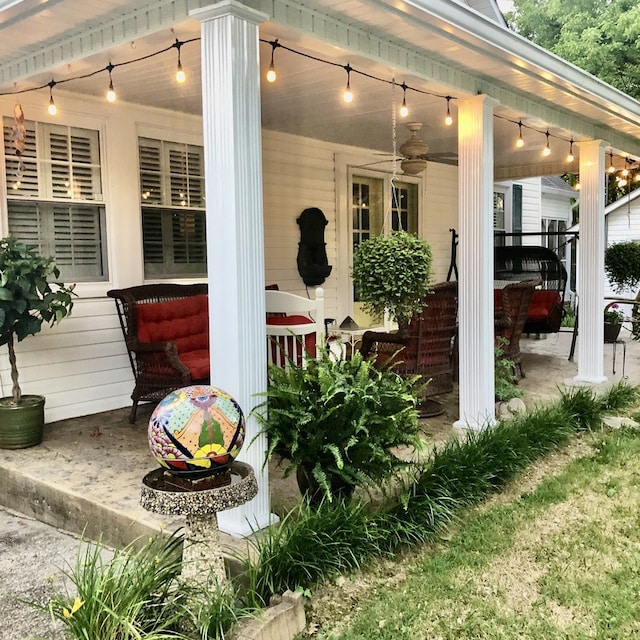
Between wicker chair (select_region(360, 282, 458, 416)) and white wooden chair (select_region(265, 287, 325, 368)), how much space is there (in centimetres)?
76

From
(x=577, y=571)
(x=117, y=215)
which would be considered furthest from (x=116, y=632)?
(x=117, y=215)

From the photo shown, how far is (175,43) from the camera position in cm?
346

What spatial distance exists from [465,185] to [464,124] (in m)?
0.44

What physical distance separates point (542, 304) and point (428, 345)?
3315 mm

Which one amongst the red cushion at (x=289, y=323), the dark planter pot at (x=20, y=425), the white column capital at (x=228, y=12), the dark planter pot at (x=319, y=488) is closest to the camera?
the white column capital at (x=228, y=12)

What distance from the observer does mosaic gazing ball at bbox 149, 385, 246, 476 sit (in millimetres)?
2301

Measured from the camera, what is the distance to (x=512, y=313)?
6125 mm

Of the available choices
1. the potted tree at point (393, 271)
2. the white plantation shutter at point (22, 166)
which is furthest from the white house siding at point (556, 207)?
the white plantation shutter at point (22, 166)

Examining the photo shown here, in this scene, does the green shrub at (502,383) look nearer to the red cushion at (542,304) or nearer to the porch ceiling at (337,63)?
the porch ceiling at (337,63)

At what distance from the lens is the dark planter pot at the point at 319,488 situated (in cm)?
324

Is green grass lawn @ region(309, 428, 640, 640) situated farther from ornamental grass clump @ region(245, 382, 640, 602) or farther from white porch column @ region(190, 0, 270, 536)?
white porch column @ region(190, 0, 270, 536)

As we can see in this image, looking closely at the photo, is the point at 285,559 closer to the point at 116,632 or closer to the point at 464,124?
the point at 116,632

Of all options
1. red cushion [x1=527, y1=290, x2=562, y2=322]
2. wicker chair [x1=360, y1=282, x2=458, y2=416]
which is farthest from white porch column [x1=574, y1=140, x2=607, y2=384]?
wicker chair [x1=360, y1=282, x2=458, y2=416]

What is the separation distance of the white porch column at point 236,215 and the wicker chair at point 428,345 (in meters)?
2.16
